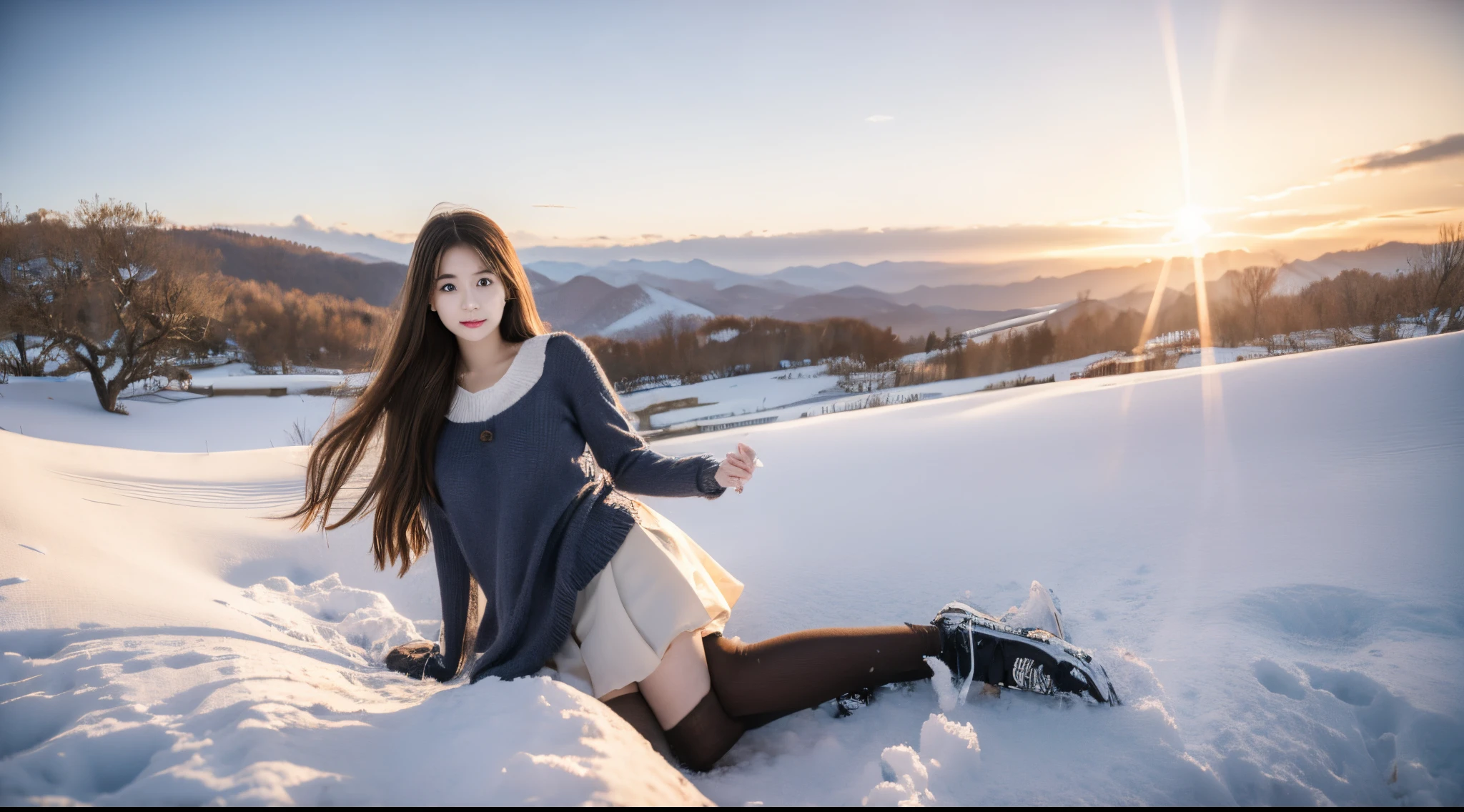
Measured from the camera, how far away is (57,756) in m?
1.18

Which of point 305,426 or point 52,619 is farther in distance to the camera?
point 305,426

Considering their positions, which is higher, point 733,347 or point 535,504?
point 535,504

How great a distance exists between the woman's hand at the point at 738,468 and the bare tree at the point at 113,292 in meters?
16.0

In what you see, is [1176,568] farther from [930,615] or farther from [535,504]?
[535,504]

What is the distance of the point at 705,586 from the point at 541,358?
851mm

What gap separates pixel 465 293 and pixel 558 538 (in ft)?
2.62

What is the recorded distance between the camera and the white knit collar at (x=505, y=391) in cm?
200

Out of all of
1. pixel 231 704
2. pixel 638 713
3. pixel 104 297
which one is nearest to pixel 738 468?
pixel 638 713

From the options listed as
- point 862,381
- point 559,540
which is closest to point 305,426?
point 862,381

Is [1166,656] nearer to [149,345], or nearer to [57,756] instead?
[57,756]

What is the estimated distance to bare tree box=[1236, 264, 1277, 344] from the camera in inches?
376

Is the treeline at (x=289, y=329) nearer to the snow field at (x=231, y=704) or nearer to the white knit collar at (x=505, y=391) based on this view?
the snow field at (x=231, y=704)

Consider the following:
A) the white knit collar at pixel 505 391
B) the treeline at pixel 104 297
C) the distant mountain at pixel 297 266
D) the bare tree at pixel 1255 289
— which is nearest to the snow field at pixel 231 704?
the white knit collar at pixel 505 391

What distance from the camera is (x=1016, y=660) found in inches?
70.2
